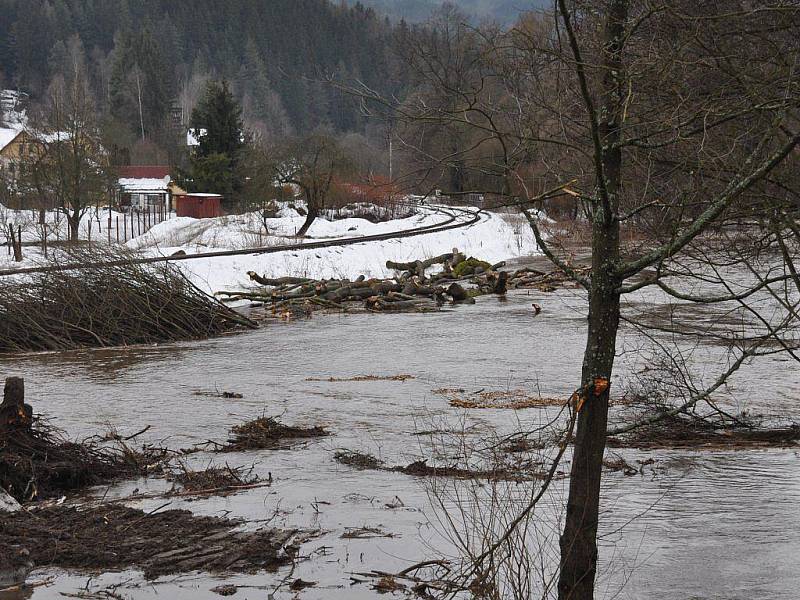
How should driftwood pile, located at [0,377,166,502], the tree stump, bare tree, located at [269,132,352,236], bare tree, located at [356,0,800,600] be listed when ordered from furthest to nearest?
bare tree, located at [269,132,352,236] → driftwood pile, located at [0,377,166,502] → the tree stump → bare tree, located at [356,0,800,600]

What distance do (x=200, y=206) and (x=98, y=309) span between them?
33.4 metres

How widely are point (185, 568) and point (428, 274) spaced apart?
29027 mm

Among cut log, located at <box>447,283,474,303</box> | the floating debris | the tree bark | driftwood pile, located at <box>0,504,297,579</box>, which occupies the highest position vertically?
the tree bark

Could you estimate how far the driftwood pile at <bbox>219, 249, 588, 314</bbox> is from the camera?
95.1 ft

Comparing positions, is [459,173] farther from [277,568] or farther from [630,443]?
[630,443]

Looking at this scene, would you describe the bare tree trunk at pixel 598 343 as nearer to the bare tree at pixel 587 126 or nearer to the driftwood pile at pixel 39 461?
the bare tree at pixel 587 126

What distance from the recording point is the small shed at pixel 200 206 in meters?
55.0

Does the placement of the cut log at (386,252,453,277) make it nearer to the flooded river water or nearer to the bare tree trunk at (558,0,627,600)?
the flooded river water

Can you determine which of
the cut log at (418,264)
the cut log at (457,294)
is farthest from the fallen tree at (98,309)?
the cut log at (418,264)

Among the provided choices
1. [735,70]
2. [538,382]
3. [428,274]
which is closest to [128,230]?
[428,274]

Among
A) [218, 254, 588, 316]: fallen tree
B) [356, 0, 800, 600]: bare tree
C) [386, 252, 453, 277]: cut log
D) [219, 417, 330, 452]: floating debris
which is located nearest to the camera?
[356, 0, 800, 600]: bare tree

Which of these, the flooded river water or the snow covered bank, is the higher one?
the snow covered bank

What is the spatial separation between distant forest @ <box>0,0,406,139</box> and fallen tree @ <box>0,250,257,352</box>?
108219 mm

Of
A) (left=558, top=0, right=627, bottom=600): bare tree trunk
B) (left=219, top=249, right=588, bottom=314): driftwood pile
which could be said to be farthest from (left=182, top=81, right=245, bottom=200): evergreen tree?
(left=558, top=0, right=627, bottom=600): bare tree trunk
